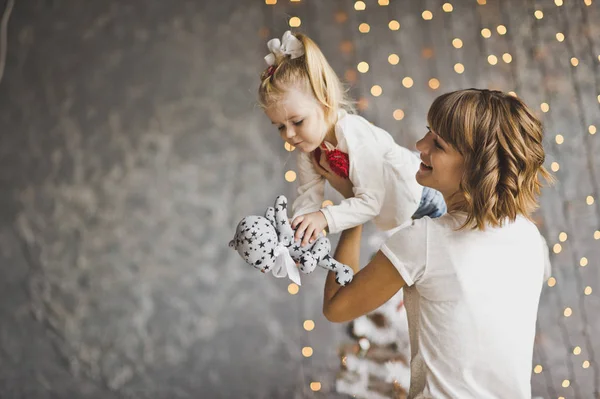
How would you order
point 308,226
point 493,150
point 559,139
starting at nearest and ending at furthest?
1. point 493,150
2. point 308,226
3. point 559,139

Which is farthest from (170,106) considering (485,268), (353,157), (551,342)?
(551,342)

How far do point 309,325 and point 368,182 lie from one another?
99cm

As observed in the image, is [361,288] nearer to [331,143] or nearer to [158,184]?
Answer: [331,143]

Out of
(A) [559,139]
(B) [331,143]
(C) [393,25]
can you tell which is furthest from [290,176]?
(A) [559,139]

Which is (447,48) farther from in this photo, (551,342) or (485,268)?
(485,268)

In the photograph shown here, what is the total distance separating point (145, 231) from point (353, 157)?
1.06 meters

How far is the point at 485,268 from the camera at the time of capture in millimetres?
892

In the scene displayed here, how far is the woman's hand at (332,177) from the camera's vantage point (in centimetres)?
118

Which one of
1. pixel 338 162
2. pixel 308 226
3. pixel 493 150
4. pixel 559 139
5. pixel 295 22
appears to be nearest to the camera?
pixel 493 150

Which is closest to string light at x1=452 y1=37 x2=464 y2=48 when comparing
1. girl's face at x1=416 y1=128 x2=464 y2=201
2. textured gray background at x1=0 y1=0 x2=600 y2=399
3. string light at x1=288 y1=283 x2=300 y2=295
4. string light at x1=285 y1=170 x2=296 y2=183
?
textured gray background at x1=0 y1=0 x2=600 y2=399

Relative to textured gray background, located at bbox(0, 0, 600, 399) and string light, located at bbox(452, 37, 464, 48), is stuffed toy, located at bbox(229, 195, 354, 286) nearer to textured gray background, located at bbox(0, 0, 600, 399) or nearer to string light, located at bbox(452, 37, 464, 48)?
textured gray background, located at bbox(0, 0, 600, 399)

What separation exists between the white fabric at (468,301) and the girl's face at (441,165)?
0.17ft

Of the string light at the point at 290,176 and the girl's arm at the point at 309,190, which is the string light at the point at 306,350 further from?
the girl's arm at the point at 309,190

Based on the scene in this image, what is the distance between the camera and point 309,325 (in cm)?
202
